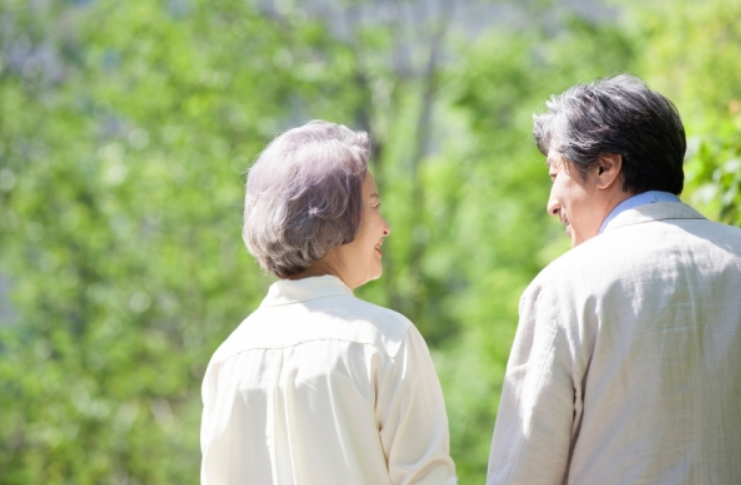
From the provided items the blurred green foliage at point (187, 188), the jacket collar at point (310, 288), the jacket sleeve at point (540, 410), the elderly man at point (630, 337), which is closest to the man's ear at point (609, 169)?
the elderly man at point (630, 337)

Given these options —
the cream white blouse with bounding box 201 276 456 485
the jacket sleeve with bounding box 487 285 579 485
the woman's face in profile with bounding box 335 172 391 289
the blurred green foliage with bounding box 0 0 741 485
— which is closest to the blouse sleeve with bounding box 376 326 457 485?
the cream white blouse with bounding box 201 276 456 485

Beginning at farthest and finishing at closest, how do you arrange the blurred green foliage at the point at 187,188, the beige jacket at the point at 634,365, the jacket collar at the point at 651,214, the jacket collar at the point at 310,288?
the blurred green foliage at the point at 187,188, the jacket collar at the point at 310,288, the jacket collar at the point at 651,214, the beige jacket at the point at 634,365

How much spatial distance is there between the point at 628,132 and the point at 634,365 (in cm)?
46

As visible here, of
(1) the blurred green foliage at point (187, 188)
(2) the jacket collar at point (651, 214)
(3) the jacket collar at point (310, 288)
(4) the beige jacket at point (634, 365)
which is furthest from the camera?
(1) the blurred green foliage at point (187, 188)

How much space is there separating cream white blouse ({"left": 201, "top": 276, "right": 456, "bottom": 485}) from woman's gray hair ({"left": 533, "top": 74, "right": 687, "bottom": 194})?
51 centimetres

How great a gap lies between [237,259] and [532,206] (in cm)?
419

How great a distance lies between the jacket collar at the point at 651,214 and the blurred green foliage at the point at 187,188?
382 inches

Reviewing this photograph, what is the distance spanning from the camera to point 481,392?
13742mm

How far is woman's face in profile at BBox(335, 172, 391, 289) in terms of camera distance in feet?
6.94

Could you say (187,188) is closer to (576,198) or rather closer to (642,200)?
(576,198)

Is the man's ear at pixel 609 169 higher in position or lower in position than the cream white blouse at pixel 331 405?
higher

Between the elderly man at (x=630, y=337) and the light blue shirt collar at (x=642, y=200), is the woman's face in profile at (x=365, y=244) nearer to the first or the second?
the elderly man at (x=630, y=337)

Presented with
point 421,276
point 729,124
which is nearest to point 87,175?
point 421,276

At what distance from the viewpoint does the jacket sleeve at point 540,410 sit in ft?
6.38
